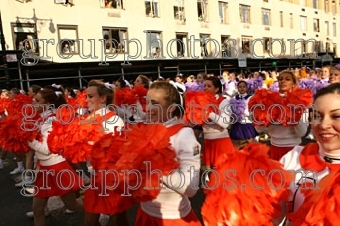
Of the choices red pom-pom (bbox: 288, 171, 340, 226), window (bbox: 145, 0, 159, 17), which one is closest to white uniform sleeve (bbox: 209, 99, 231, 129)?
red pom-pom (bbox: 288, 171, 340, 226)

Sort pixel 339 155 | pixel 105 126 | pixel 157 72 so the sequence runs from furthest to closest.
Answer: pixel 157 72
pixel 105 126
pixel 339 155

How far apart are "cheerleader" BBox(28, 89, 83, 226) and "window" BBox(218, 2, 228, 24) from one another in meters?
23.9

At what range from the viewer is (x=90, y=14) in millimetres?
18000

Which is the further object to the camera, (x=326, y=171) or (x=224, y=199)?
(x=326, y=171)

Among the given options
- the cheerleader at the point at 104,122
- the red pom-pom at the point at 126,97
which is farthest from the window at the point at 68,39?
the cheerleader at the point at 104,122

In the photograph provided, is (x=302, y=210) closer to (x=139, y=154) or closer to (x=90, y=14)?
(x=139, y=154)

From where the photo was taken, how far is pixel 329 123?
167cm

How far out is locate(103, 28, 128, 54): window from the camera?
18.9m

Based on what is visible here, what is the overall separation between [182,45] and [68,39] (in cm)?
816

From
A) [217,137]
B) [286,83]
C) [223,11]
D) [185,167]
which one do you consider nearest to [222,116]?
[217,137]

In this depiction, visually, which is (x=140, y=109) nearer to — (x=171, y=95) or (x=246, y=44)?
(x=171, y=95)

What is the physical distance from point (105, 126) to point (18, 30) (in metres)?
14.0

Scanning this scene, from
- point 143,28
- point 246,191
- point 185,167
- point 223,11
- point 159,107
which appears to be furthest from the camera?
point 223,11

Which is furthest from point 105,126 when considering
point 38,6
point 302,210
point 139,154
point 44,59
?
point 38,6
